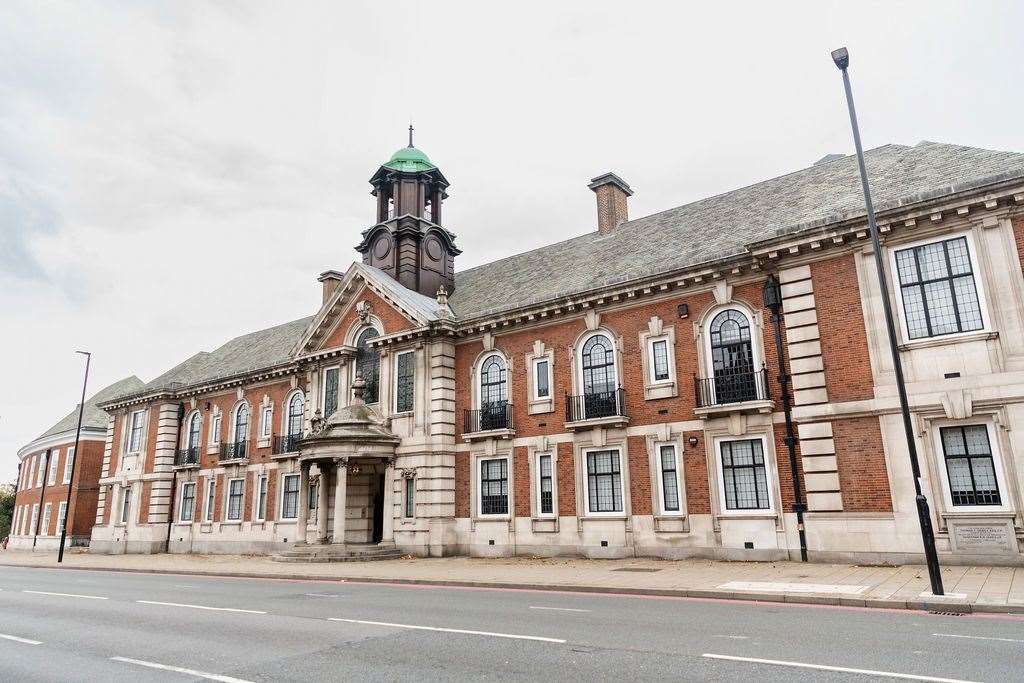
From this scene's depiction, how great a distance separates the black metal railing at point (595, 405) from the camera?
21938mm

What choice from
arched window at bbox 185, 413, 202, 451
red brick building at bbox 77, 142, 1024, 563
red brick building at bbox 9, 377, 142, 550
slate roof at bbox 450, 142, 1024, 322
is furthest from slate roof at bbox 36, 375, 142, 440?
slate roof at bbox 450, 142, 1024, 322

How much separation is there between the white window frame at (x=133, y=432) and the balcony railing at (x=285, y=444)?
11.3 m

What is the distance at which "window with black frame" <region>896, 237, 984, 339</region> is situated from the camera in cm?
1642

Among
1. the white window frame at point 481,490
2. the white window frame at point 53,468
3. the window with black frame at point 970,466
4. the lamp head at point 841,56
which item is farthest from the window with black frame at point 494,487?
the white window frame at point 53,468

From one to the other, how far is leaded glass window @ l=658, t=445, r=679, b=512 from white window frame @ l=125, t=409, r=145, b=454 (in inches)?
1228

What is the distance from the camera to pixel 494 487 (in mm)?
24750

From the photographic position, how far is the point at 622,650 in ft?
25.8

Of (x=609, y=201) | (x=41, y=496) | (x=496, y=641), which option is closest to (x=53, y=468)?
(x=41, y=496)

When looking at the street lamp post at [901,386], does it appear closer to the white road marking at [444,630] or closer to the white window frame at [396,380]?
the white road marking at [444,630]

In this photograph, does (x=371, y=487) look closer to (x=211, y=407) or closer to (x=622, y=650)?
(x=211, y=407)

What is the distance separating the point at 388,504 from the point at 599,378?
984 centimetres

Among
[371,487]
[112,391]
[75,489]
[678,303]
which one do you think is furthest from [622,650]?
[112,391]

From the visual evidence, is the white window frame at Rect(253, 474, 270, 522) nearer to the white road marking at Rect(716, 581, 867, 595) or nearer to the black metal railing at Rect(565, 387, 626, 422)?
the black metal railing at Rect(565, 387, 626, 422)

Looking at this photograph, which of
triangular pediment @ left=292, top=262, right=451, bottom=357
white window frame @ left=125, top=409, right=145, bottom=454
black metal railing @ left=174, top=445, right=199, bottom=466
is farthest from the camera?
white window frame @ left=125, top=409, right=145, bottom=454
